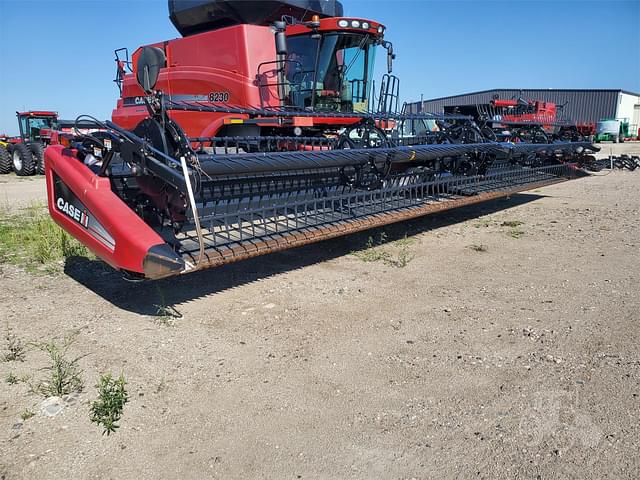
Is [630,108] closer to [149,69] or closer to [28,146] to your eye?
[28,146]

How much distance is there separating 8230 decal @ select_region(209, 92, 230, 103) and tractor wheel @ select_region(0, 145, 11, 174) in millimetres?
10187

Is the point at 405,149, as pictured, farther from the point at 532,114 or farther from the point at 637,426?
the point at 532,114

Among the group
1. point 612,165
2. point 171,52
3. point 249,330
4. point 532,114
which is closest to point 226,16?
point 171,52

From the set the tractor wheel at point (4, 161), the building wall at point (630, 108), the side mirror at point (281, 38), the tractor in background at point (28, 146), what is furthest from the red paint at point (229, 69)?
the building wall at point (630, 108)

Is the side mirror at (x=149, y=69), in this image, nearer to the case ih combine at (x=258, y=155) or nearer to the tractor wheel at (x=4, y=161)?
the case ih combine at (x=258, y=155)

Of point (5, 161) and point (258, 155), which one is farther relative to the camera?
point (5, 161)

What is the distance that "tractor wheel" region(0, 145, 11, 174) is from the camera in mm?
13789

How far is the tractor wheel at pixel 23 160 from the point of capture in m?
12.9

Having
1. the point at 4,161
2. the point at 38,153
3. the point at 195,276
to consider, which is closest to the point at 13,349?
the point at 195,276

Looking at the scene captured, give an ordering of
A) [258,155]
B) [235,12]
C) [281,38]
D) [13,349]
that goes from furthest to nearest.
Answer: [235,12]
[281,38]
[258,155]
[13,349]

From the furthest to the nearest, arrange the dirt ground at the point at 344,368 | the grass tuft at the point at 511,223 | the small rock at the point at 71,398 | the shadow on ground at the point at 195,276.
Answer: the grass tuft at the point at 511,223 < the shadow on ground at the point at 195,276 < the small rock at the point at 71,398 < the dirt ground at the point at 344,368

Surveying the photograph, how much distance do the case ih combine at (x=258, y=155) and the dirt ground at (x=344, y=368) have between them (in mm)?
474

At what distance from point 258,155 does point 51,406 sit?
2.09 meters

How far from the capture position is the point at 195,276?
13.5 ft
